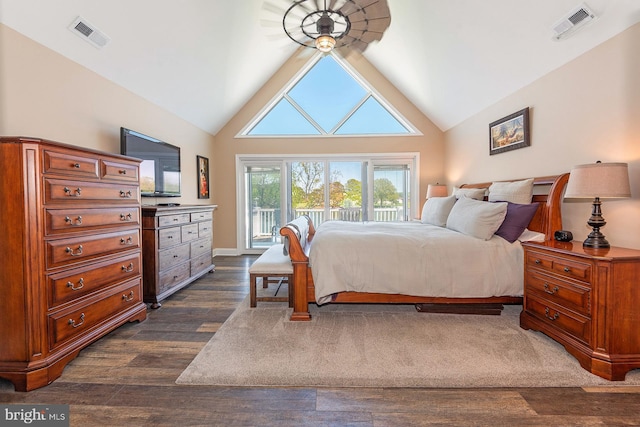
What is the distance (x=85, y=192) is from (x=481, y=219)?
3115 millimetres

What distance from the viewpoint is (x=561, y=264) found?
2027 millimetres

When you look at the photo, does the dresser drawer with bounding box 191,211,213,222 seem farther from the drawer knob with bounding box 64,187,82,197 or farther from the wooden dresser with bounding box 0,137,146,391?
the drawer knob with bounding box 64,187,82,197

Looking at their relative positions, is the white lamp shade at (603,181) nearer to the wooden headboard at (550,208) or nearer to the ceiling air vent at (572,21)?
the wooden headboard at (550,208)

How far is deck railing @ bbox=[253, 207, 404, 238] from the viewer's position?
576cm

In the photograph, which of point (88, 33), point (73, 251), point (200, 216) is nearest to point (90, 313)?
point (73, 251)

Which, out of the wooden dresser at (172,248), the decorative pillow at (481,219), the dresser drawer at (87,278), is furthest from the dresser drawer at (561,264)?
the wooden dresser at (172,248)

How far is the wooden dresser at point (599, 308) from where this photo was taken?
1.74 metres

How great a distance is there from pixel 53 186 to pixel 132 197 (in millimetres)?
701

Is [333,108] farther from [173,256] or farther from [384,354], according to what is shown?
[384,354]

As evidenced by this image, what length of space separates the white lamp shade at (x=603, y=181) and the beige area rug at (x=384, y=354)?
3.63 ft

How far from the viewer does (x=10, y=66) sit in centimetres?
216

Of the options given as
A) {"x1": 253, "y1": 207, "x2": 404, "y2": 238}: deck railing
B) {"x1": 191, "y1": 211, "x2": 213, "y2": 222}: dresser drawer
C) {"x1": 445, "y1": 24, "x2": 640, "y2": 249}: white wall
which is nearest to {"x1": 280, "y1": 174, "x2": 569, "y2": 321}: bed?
{"x1": 445, "y1": 24, "x2": 640, "y2": 249}: white wall

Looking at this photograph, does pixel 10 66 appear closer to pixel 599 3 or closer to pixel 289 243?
pixel 289 243

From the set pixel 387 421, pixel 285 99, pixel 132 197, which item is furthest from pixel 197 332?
pixel 285 99
